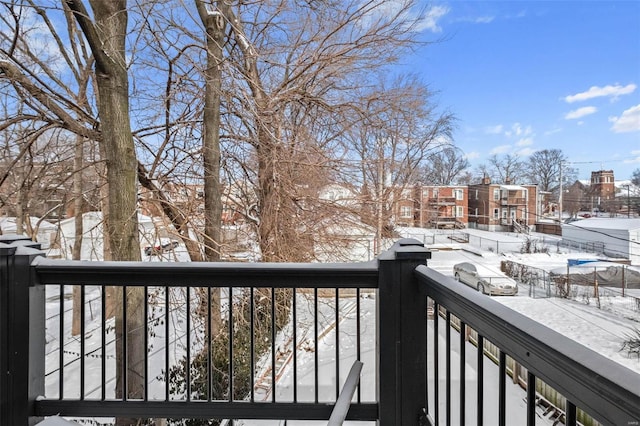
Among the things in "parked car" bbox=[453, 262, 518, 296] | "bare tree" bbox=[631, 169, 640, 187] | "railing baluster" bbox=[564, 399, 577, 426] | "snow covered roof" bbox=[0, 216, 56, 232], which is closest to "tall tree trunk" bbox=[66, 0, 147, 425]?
"snow covered roof" bbox=[0, 216, 56, 232]

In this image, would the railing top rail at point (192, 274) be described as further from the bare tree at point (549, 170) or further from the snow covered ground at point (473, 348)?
the bare tree at point (549, 170)

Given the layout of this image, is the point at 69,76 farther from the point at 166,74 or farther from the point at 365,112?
the point at 365,112

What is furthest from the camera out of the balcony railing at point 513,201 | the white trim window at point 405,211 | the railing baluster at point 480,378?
the white trim window at point 405,211

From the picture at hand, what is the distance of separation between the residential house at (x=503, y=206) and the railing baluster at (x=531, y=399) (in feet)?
7.15

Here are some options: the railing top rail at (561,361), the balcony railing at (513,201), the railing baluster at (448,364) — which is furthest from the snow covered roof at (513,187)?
the railing top rail at (561,361)

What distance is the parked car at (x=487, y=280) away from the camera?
1597mm

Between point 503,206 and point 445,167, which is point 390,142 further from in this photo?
point 503,206

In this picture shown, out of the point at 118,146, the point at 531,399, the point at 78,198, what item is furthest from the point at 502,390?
the point at 78,198

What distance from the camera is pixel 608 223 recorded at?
1.99 metres

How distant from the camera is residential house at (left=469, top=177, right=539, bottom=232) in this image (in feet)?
9.32

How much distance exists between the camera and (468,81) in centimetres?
403

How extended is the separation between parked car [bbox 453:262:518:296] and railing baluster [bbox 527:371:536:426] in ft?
2.64

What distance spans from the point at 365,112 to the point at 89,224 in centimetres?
405

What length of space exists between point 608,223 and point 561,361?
1838mm
